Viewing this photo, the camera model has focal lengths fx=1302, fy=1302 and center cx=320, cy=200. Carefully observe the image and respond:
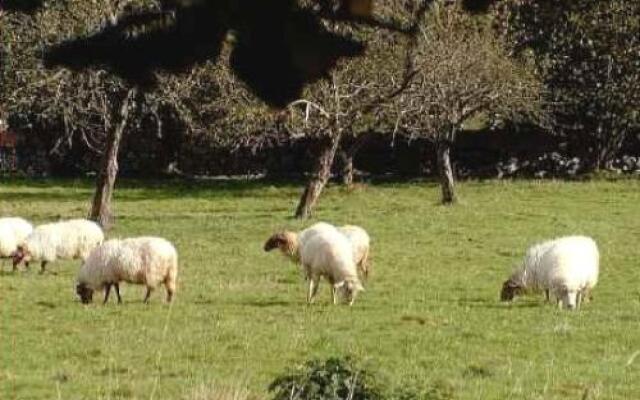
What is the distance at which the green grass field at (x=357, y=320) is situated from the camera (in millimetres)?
10758

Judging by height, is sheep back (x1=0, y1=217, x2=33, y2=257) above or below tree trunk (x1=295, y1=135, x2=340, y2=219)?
below

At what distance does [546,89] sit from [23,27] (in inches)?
632

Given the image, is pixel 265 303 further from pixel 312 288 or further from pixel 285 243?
pixel 285 243

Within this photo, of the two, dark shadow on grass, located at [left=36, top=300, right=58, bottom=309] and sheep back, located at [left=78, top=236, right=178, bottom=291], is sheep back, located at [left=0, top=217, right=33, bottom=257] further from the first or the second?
dark shadow on grass, located at [left=36, top=300, right=58, bottom=309]

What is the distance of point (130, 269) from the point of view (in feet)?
55.0

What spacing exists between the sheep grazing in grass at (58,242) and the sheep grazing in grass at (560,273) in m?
7.25

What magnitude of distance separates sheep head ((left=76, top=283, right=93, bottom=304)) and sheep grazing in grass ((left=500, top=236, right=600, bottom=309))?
5.35m

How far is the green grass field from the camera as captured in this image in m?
10.8

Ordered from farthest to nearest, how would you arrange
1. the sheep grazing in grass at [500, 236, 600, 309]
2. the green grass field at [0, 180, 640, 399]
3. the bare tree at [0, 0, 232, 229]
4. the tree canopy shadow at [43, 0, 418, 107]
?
the bare tree at [0, 0, 232, 229], the sheep grazing in grass at [500, 236, 600, 309], the green grass field at [0, 180, 640, 399], the tree canopy shadow at [43, 0, 418, 107]

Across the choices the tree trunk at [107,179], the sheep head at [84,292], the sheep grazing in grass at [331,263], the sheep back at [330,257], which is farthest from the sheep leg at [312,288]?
the tree trunk at [107,179]

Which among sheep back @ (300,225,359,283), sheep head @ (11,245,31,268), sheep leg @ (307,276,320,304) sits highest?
sheep back @ (300,225,359,283)

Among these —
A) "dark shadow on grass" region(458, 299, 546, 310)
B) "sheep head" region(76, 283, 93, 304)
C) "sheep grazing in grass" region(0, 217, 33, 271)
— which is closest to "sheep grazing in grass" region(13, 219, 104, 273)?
"sheep grazing in grass" region(0, 217, 33, 271)

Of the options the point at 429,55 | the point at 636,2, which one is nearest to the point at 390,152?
the point at 636,2

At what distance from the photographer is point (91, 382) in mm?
10586
